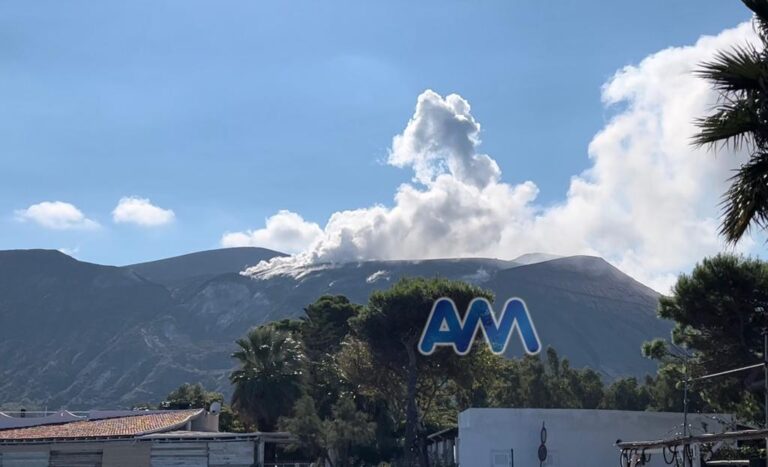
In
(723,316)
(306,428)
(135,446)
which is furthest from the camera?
(306,428)

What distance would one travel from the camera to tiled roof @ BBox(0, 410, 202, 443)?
47250 millimetres

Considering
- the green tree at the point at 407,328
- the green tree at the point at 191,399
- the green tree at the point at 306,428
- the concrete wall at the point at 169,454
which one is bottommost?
the concrete wall at the point at 169,454

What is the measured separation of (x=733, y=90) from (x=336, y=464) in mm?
42548

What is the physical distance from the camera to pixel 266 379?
53.5 metres

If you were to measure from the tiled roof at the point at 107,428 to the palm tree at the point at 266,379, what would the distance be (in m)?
2.92

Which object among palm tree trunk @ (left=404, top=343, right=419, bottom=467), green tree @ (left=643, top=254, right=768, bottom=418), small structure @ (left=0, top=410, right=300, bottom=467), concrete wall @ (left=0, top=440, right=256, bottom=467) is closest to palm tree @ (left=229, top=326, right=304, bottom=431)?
small structure @ (left=0, top=410, right=300, bottom=467)

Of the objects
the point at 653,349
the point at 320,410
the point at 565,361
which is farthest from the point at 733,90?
the point at 565,361

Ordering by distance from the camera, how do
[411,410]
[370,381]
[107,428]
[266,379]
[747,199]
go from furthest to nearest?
[370,381], [266,379], [411,410], [107,428], [747,199]

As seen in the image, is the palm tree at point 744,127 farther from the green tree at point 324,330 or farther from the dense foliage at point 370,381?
the green tree at point 324,330

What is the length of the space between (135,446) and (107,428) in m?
4.57

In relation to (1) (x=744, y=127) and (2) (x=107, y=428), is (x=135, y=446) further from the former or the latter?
(1) (x=744, y=127)

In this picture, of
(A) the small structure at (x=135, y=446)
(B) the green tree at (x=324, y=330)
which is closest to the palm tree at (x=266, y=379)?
(A) the small structure at (x=135, y=446)

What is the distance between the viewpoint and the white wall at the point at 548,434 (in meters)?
Result: 38.1
